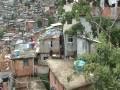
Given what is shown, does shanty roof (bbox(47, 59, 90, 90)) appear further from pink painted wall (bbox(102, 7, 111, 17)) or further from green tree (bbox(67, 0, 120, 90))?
green tree (bbox(67, 0, 120, 90))

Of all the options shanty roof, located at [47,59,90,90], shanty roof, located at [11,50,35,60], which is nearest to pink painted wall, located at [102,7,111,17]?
shanty roof, located at [47,59,90,90]

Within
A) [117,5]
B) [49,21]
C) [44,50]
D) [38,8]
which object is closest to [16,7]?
[38,8]

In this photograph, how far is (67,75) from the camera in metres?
17.7

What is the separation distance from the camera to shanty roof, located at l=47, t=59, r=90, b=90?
55.1ft

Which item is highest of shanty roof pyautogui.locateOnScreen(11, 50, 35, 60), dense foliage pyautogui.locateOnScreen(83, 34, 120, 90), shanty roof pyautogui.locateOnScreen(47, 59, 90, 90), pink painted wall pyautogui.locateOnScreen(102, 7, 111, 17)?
pink painted wall pyautogui.locateOnScreen(102, 7, 111, 17)

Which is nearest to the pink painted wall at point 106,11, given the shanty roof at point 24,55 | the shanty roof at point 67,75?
A: the shanty roof at point 67,75

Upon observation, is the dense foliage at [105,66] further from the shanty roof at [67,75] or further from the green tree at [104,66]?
the shanty roof at [67,75]

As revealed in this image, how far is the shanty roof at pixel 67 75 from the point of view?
662 inches

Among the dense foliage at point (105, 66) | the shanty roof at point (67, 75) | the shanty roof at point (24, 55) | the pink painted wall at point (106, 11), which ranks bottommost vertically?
the shanty roof at point (24, 55)

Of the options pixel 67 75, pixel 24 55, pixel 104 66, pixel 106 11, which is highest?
pixel 106 11

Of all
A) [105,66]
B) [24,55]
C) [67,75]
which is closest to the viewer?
[105,66]

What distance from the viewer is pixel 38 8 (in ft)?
218

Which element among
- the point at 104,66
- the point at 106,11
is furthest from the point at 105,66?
the point at 106,11

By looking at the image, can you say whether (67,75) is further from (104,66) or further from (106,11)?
(104,66)
